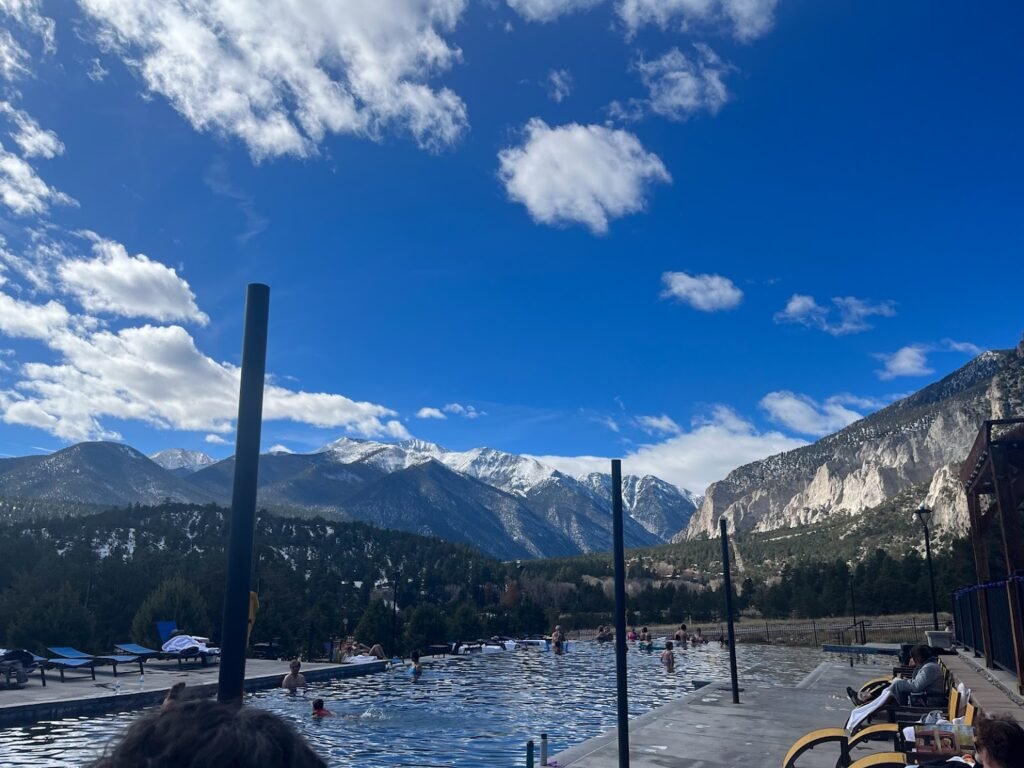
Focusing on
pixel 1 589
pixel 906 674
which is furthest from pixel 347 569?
pixel 906 674

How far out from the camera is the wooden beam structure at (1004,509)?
10055 millimetres

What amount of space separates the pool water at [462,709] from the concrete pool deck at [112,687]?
48 centimetres

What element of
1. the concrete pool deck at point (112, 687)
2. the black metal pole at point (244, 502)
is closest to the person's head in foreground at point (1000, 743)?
the black metal pole at point (244, 502)

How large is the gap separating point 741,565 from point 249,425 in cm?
11574

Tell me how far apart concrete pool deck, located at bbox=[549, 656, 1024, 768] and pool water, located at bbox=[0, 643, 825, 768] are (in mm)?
1738

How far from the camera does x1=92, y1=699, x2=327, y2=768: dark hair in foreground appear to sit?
1240 millimetres

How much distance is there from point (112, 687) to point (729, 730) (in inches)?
626

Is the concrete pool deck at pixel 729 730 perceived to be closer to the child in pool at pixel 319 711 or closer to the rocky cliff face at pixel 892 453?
the child in pool at pixel 319 711

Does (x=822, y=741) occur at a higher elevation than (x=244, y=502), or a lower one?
lower

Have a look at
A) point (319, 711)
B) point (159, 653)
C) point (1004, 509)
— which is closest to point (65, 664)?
point (159, 653)

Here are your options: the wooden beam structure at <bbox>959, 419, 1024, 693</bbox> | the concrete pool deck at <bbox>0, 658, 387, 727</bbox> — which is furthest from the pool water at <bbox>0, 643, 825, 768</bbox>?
the wooden beam structure at <bbox>959, 419, 1024, 693</bbox>

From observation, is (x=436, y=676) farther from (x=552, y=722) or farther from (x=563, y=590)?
(x=563, y=590)

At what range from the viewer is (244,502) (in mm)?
4242

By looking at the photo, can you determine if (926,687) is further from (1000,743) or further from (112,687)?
(112,687)
